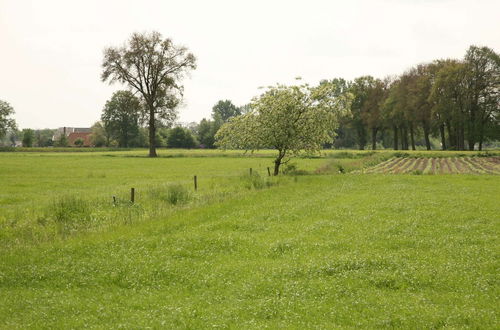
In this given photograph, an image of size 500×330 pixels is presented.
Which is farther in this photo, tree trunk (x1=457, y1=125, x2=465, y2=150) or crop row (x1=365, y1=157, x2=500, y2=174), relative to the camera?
tree trunk (x1=457, y1=125, x2=465, y2=150)

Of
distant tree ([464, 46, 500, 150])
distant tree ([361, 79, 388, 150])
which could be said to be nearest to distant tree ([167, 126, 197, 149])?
distant tree ([361, 79, 388, 150])

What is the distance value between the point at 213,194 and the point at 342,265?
56.8 ft

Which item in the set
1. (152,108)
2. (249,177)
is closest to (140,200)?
(249,177)

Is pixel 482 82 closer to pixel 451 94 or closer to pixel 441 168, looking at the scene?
pixel 451 94

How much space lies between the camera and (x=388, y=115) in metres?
110

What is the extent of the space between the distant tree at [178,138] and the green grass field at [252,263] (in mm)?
116140

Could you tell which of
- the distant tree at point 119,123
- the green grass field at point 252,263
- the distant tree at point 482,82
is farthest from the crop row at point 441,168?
the distant tree at point 119,123

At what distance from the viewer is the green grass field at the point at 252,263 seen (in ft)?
35.3

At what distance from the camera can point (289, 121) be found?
145ft

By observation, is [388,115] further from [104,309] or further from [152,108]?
[104,309]

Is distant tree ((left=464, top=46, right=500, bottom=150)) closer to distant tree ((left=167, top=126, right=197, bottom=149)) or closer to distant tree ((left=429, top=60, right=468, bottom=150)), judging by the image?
distant tree ((left=429, top=60, right=468, bottom=150))

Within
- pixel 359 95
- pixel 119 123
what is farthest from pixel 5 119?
pixel 359 95

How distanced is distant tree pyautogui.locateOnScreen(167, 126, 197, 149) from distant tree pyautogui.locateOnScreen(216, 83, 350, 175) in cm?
9915

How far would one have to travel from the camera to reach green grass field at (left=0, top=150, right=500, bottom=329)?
10.8m
